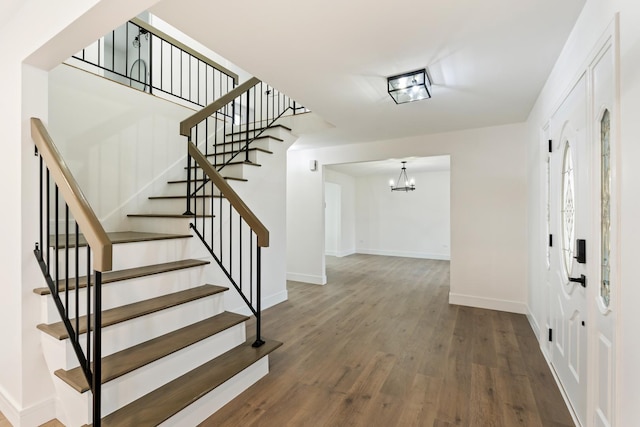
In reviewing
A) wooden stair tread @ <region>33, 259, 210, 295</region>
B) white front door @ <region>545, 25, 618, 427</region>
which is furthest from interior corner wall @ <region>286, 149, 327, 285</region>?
white front door @ <region>545, 25, 618, 427</region>

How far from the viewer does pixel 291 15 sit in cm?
176

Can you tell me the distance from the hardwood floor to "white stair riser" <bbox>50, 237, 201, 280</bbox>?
1226 millimetres

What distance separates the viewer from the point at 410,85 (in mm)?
2486

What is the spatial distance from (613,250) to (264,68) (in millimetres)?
2454

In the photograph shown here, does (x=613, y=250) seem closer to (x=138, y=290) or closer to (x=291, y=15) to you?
(x=291, y=15)

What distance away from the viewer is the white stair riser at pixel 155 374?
157cm

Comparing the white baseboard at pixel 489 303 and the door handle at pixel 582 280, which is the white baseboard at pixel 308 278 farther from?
the door handle at pixel 582 280

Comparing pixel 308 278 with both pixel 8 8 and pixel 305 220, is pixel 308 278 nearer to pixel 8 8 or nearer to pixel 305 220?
pixel 305 220

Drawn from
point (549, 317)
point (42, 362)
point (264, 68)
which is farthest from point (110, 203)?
point (549, 317)

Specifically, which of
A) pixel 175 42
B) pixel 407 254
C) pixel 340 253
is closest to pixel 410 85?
pixel 175 42

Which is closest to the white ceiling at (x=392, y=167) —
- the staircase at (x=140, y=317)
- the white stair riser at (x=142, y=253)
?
the white stair riser at (x=142, y=253)

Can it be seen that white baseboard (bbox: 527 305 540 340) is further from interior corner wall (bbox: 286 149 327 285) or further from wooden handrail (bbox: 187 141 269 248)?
interior corner wall (bbox: 286 149 327 285)

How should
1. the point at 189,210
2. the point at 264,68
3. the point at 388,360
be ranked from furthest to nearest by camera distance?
1. the point at 189,210
2. the point at 388,360
3. the point at 264,68

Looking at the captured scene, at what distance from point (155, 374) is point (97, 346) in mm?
588
